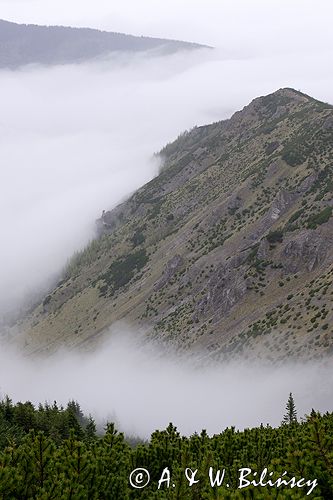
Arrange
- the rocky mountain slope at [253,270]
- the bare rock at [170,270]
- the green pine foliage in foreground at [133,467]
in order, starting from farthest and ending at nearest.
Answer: the bare rock at [170,270] < the rocky mountain slope at [253,270] < the green pine foliage in foreground at [133,467]

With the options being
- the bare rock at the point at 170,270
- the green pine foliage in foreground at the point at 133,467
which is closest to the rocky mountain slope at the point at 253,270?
the bare rock at the point at 170,270

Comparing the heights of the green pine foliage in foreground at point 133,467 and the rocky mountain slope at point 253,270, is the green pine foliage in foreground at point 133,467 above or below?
below

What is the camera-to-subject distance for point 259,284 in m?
122

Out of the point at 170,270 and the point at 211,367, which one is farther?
the point at 170,270

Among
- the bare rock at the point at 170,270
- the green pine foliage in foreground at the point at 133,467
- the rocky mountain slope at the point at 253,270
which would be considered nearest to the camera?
the green pine foliage in foreground at the point at 133,467

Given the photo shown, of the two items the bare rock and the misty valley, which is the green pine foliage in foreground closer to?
the misty valley

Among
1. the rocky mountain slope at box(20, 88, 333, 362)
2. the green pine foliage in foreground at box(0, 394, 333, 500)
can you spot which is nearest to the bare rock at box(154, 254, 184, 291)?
the rocky mountain slope at box(20, 88, 333, 362)

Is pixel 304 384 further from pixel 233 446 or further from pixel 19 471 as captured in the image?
pixel 19 471

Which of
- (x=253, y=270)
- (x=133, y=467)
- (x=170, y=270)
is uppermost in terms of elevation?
(x=170, y=270)

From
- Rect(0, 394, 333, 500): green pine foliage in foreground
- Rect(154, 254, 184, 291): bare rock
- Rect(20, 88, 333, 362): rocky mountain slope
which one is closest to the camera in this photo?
Rect(0, 394, 333, 500): green pine foliage in foreground

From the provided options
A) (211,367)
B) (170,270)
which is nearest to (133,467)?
(211,367)

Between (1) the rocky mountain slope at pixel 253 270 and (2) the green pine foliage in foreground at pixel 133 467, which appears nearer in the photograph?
(2) the green pine foliage in foreground at pixel 133 467

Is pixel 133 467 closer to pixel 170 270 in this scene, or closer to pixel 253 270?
pixel 253 270

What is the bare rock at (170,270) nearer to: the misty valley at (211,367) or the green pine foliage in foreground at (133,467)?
the misty valley at (211,367)
